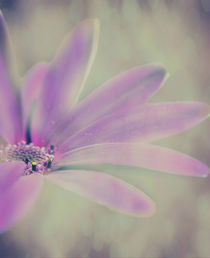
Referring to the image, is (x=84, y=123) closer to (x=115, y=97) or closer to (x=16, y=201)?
(x=115, y=97)

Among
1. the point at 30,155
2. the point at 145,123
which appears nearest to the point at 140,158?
the point at 145,123

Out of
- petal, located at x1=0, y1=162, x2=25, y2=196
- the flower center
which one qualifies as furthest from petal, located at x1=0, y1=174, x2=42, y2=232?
the flower center

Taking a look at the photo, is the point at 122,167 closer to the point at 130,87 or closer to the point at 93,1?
the point at 130,87

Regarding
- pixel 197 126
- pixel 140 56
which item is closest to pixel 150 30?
pixel 140 56

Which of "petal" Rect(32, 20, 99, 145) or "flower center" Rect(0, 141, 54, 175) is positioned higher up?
"petal" Rect(32, 20, 99, 145)

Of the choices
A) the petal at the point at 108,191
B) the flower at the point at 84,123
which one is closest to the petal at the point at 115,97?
the flower at the point at 84,123

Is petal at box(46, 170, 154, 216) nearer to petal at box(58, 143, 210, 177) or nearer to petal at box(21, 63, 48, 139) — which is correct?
petal at box(58, 143, 210, 177)

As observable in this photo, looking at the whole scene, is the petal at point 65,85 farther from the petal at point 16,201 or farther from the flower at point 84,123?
the petal at point 16,201
